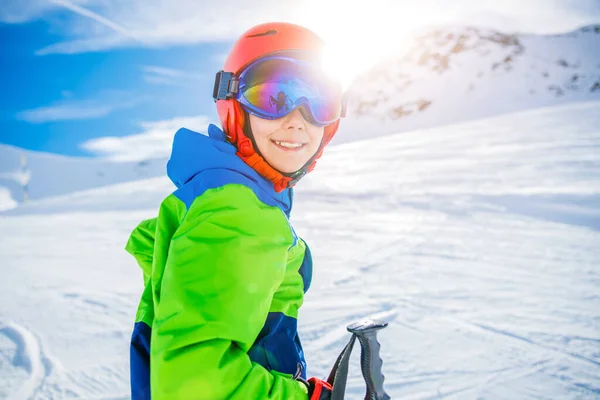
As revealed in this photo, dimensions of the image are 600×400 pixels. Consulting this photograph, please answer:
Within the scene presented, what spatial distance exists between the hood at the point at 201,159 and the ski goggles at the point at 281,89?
0.28m

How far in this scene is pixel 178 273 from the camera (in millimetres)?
1147

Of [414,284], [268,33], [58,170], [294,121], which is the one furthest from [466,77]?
[294,121]

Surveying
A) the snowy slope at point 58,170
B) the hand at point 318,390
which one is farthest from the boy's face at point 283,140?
the snowy slope at point 58,170

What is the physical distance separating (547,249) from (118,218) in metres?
6.43

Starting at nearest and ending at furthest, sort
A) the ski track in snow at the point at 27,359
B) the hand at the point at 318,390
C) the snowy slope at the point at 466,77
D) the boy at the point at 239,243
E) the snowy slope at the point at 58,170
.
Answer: the boy at the point at 239,243
the hand at the point at 318,390
the ski track in snow at the point at 27,359
the snowy slope at the point at 466,77
the snowy slope at the point at 58,170

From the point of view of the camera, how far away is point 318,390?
139cm

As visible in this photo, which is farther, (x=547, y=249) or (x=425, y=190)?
(x=425, y=190)

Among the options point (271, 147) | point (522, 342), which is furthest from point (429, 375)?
point (271, 147)

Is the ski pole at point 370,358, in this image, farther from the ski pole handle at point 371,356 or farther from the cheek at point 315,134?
the cheek at point 315,134

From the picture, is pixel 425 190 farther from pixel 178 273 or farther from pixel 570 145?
pixel 178 273

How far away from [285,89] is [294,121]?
0.40 feet

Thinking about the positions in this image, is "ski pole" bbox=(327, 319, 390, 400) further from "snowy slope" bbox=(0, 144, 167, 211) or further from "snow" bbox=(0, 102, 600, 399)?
"snowy slope" bbox=(0, 144, 167, 211)

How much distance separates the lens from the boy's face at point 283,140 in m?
1.69

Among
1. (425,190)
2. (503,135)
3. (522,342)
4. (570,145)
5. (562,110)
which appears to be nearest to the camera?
(522,342)
